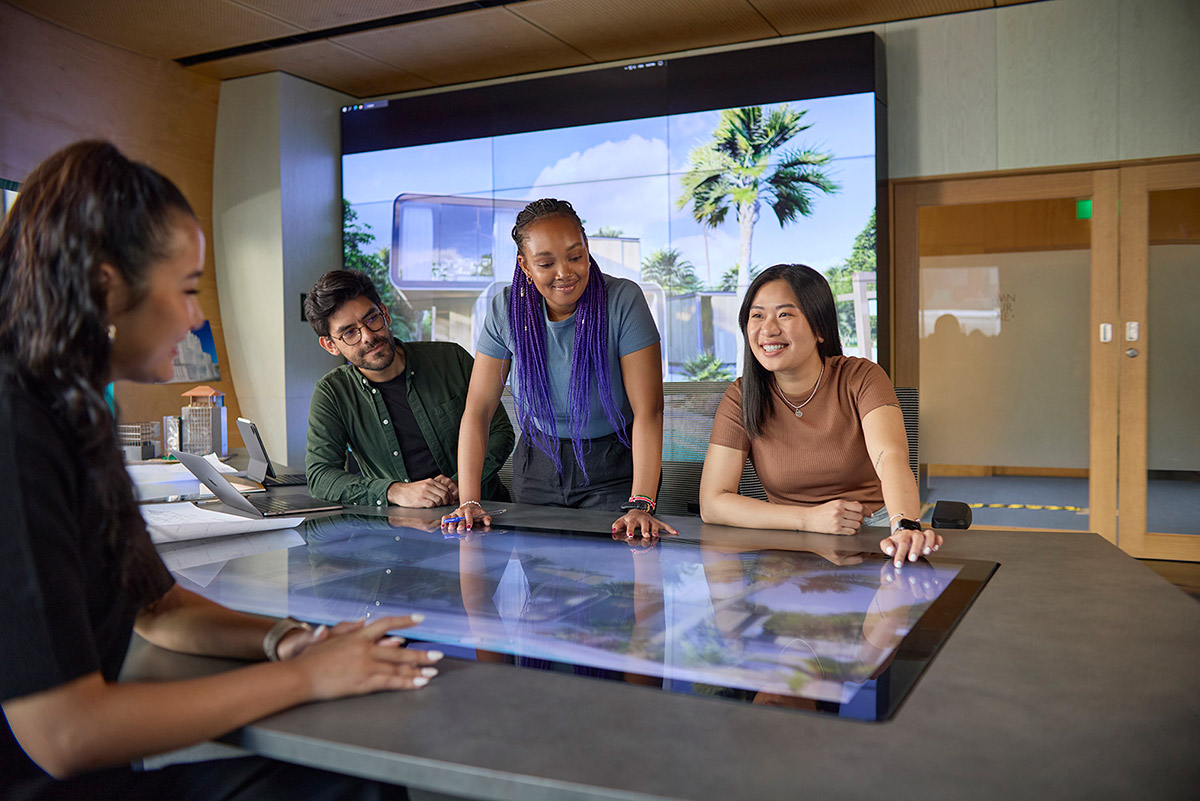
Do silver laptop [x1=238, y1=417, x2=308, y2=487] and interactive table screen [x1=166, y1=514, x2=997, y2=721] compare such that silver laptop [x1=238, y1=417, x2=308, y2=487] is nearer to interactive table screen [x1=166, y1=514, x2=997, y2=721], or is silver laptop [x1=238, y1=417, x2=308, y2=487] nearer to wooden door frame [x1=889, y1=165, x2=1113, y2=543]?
interactive table screen [x1=166, y1=514, x2=997, y2=721]

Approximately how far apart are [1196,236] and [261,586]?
507cm

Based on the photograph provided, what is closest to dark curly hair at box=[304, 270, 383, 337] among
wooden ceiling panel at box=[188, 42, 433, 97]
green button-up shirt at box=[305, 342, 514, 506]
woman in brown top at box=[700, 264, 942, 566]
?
green button-up shirt at box=[305, 342, 514, 506]

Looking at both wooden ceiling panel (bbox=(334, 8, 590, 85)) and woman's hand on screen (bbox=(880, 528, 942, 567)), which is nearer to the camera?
woman's hand on screen (bbox=(880, 528, 942, 567))

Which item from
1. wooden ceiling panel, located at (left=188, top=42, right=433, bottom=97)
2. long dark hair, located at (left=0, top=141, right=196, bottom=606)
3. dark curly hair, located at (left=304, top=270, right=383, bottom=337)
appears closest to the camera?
long dark hair, located at (left=0, top=141, right=196, bottom=606)

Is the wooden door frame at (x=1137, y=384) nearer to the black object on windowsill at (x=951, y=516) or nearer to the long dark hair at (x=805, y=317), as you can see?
the long dark hair at (x=805, y=317)

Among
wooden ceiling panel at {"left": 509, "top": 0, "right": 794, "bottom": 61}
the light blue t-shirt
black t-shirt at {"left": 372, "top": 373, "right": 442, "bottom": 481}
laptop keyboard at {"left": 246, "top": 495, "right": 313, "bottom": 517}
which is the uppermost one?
wooden ceiling panel at {"left": 509, "top": 0, "right": 794, "bottom": 61}

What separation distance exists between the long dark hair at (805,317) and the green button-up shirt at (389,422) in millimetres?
851

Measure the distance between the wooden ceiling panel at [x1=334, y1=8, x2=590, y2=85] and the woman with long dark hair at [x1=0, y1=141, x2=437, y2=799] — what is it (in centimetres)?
431

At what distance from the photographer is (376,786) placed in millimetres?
1131

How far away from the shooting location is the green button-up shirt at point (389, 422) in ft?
8.75

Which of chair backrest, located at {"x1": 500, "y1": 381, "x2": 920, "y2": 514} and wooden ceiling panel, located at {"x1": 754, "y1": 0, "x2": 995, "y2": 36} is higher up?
wooden ceiling panel, located at {"x1": 754, "y1": 0, "x2": 995, "y2": 36}

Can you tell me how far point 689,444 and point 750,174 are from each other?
2.34 m

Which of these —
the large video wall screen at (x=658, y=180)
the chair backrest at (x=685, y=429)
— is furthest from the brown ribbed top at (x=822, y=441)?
the large video wall screen at (x=658, y=180)

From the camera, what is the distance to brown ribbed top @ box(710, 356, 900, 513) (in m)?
2.16
